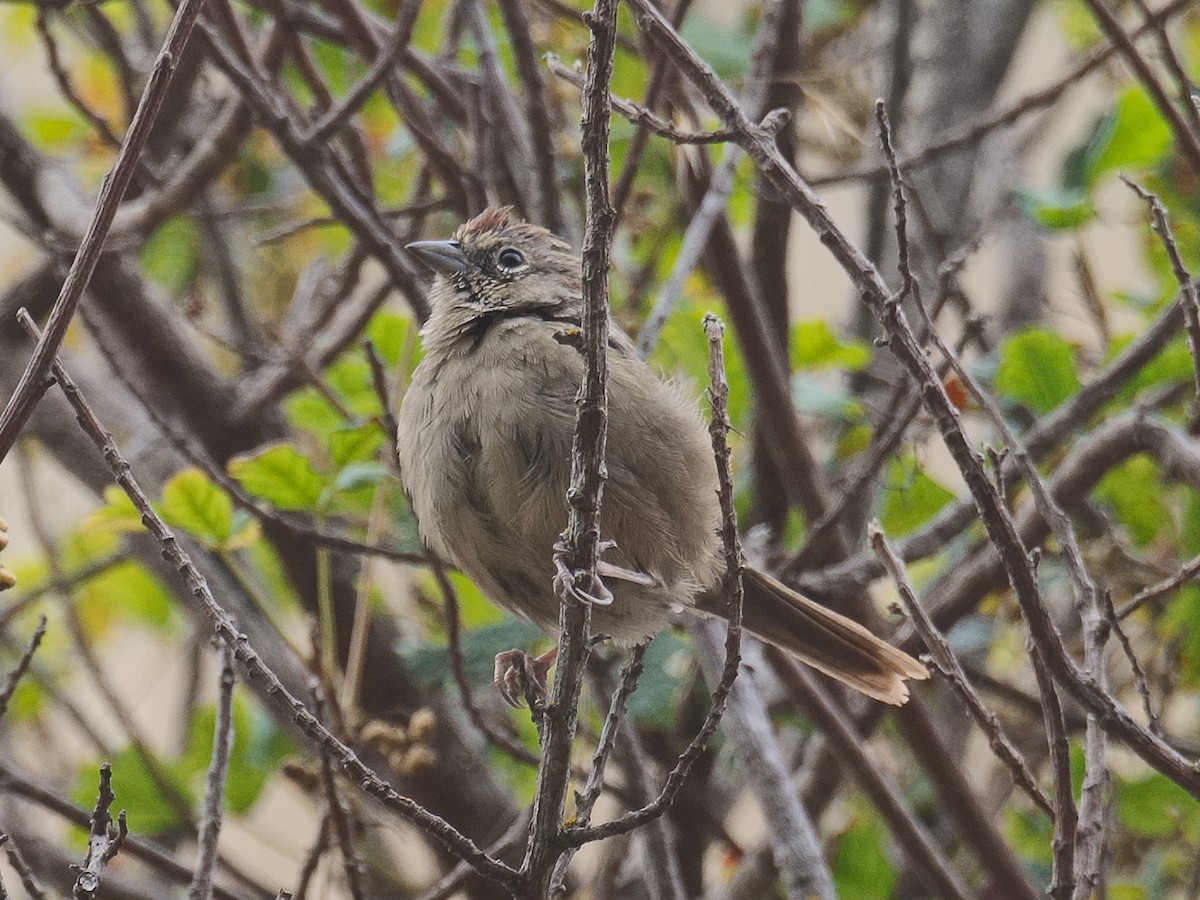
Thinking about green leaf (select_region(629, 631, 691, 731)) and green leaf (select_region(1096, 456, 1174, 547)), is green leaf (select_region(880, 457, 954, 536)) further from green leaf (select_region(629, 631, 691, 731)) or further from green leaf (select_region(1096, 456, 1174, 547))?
green leaf (select_region(629, 631, 691, 731))

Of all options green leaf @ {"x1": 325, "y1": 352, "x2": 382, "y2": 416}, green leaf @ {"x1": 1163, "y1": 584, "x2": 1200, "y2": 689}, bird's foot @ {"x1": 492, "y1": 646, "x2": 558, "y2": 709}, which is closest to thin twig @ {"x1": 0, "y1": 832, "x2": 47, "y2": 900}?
bird's foot @ {"x1": 492, "y1": 646, "x2": 558, "y2": 709}

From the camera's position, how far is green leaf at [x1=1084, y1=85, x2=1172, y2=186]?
3906 mm

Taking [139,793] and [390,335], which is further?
[390,335]

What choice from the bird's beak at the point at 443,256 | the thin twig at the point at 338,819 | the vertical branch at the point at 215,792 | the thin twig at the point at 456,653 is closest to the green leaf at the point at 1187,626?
the thin twig at the point at 456,653

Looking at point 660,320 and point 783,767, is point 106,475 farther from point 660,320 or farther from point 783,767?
point 783,767

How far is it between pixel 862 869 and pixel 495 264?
71.8 inches

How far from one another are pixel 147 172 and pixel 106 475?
89 cm

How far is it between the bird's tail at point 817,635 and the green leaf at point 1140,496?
134 cm

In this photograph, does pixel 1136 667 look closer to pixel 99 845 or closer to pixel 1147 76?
pixel 1147 76

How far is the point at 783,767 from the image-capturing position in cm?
334

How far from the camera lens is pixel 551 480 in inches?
118

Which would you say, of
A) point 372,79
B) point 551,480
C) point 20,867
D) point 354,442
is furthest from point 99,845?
point 372,79

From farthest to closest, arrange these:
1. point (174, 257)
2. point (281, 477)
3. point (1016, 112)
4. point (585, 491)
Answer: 1. point (174, 257)
2. point (1016, 112)
3. point (281, 477)
4. point (585, 491)

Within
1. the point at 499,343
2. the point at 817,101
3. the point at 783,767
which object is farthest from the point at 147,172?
the point at 783,767
